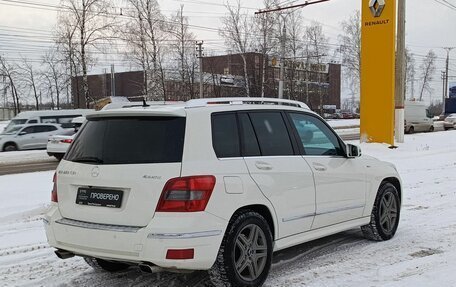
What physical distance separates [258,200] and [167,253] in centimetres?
100

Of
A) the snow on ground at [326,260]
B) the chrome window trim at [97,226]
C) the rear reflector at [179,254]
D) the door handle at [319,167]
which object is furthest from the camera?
the door handle at [319,167]

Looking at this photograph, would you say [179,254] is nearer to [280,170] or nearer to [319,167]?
[280,170]

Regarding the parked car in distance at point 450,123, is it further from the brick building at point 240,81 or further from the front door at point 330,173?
the front door at point 330,173

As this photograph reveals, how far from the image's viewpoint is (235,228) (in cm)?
444

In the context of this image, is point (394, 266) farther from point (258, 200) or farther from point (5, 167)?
point (5, 167)

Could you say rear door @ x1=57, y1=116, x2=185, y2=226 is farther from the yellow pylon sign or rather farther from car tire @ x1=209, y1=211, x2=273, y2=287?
the yellow pylon sign

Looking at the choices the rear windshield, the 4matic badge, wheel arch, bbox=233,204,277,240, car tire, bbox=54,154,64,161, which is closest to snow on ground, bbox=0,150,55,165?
car tire, bbox=54,154,64,161

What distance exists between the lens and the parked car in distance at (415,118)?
115 feet

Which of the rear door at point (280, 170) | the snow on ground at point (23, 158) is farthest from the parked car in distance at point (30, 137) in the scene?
the rear door at point (280, 170)

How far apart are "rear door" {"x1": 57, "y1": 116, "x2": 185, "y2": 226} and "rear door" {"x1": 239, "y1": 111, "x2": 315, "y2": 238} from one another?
31.6 inches

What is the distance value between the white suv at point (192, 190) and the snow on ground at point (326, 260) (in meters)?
0.34

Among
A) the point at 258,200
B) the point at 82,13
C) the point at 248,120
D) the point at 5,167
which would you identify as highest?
the point at 82,13

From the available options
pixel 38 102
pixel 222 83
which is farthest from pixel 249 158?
pixel 38 102

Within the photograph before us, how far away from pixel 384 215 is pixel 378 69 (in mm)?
14464
